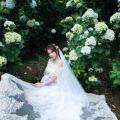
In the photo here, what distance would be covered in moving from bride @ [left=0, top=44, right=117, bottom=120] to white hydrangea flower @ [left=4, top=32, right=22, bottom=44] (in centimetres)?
73

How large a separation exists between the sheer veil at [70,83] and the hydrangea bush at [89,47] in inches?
9.1

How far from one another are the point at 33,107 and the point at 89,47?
4.22 ft

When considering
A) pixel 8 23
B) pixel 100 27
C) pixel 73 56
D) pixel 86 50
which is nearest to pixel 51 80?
pixel 73 56

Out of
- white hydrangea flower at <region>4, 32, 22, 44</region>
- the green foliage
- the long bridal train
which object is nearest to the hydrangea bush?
the green foliage

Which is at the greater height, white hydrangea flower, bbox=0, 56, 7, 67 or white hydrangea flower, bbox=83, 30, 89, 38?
white hydrangea flower, bbox=83, 30, 89, 38

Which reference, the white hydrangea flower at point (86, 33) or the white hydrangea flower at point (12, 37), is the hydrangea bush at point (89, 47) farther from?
the white hydrangea flower at point (12, 37)

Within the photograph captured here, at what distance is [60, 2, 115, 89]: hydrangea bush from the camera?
847 centimetres

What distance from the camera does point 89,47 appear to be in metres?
8.33

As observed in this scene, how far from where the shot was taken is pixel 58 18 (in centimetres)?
1069

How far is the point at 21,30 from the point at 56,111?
6.93 feet

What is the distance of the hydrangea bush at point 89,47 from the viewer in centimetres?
847

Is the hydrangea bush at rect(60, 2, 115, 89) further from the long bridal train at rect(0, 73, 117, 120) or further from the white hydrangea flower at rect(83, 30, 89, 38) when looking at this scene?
the long bridal train at rect(0, 73, 117, 120)

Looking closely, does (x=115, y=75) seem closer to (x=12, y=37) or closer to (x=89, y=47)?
(x=89, y=47)

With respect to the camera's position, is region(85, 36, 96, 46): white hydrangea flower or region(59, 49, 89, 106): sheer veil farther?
region(85, 36, 96, 46): white hydrangea flower
